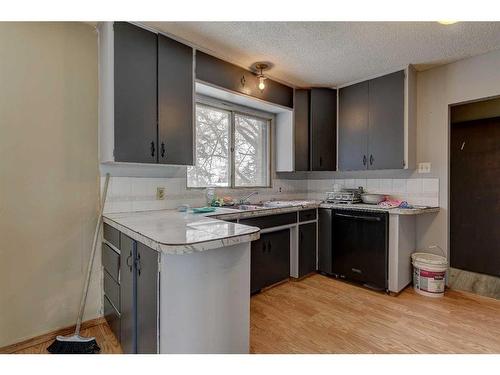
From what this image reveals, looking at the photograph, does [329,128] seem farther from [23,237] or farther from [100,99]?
[23,237]

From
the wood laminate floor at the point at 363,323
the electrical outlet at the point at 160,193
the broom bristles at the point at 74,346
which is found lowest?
the wood laminate floor at the point at 363,323

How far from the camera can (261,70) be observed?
272 cm

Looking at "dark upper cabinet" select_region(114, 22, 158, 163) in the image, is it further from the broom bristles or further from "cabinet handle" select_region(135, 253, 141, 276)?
the broom bristles

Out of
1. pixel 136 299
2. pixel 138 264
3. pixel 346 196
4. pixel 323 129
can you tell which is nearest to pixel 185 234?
pixel 138 264

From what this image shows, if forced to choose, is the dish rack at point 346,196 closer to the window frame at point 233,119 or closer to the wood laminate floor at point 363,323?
the window frame at point 233,119

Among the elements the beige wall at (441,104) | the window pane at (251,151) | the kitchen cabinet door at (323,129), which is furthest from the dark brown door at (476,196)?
the window pane at (251,151)

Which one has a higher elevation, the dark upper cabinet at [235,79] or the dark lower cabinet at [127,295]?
the dark upper cabinet at [235,79]

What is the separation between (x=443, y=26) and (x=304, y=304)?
2.54 m

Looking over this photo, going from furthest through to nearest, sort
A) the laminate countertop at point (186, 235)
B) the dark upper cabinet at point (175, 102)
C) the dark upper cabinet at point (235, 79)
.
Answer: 1. the dark upper cabinet at point (235, 79)
2. the dark upper cabinet at point (175, 102)
3. the laminate countertop at point (186, 235)

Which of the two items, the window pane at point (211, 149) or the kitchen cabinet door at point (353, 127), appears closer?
the window pane at point (211, 149)

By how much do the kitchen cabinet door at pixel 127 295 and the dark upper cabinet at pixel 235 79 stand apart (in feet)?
5.13

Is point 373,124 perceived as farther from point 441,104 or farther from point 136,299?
point 136,299

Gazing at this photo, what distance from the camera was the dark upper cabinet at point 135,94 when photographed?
185cm
